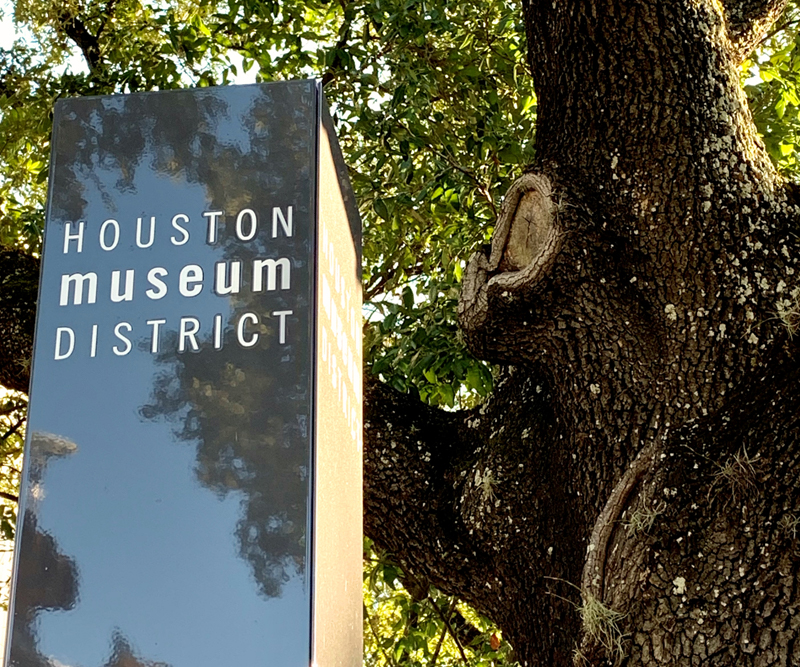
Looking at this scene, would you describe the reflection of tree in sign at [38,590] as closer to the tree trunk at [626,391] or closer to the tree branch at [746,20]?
the tree trunk at [626,391]

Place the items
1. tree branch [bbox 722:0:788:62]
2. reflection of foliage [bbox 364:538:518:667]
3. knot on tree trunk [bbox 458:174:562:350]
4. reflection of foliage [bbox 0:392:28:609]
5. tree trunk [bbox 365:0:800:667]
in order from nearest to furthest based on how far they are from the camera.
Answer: tree trunk [bbox 365:0:800:667], knot on tree trunk [bbox 458:174:562:350], tree branch [bbox 722:0:788:62], reflection of foliage [bbox 364:538:518:667], reflection of foliage [bbox 0:392:28:609]

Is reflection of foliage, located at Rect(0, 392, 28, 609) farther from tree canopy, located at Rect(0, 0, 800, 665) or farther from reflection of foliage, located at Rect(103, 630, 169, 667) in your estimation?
reflection of foliage, located at Rect(103, 630, 169, 667)

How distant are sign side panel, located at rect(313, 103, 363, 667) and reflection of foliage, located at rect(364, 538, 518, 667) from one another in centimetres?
132

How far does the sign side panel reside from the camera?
2.02 m

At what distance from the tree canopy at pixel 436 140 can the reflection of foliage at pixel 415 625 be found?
0.02 meters

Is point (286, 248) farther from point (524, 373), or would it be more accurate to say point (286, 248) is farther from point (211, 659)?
point (524, 373)

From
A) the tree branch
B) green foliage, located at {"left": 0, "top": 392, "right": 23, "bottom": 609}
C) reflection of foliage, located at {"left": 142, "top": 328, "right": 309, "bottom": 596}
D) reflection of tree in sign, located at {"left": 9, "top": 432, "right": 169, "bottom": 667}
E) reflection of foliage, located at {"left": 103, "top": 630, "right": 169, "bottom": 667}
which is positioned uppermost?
the tree branch

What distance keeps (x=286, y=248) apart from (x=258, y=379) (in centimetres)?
30

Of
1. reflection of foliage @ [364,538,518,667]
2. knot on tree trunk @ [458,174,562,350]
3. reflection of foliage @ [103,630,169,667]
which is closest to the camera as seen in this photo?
reflection of foliage @ [103,630,169,667]

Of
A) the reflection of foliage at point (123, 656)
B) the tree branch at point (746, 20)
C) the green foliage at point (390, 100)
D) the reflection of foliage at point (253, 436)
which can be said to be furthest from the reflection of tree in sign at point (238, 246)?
the tree branch at point (746, 20)

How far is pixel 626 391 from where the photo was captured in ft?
9.55

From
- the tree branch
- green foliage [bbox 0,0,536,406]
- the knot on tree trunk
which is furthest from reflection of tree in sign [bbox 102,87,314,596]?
the tree branch

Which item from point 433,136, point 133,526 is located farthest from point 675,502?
point 433,136

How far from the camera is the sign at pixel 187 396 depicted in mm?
1873
